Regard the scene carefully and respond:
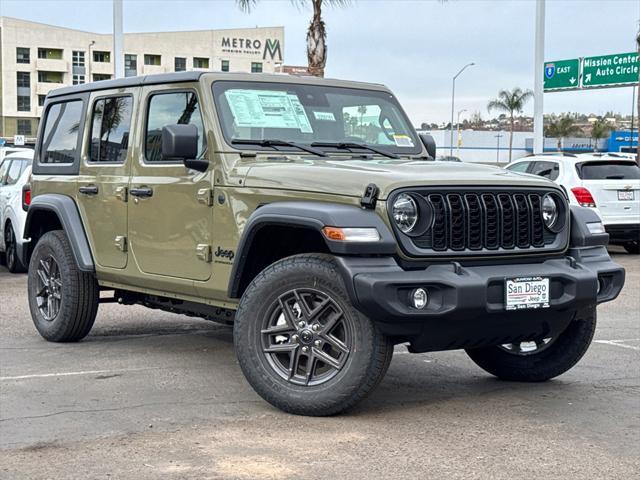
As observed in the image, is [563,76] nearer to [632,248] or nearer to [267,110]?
[632,248]

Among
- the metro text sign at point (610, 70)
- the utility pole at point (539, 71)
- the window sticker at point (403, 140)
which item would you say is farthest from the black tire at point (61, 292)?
the metro text sign at point (610, 70)

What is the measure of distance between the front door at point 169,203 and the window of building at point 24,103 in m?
91.4

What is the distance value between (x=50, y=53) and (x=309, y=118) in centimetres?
9388

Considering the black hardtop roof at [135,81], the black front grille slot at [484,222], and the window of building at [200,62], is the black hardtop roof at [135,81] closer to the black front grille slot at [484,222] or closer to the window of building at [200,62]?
the black front grille slot at [484,222]

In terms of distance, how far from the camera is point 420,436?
552 centimetres

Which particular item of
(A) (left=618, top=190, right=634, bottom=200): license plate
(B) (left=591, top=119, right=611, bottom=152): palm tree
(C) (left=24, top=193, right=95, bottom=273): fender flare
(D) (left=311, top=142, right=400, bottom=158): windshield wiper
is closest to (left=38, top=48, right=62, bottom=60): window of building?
(B) (left=591, top=119, right=611, bottom=152): palm tree

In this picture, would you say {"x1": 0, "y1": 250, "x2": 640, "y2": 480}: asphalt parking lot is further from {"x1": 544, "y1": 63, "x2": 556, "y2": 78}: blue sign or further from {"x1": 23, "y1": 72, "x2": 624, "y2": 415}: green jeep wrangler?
{"x1": 544, "y1": 63, "x2": 556, "y2": 78}: blue sign

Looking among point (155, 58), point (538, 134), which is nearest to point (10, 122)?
point (155, 58)

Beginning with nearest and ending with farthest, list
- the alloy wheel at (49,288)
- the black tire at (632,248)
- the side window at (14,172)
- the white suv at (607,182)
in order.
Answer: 1. the alloy wheel at (49,288)
2. the side window at (14,172)
3. the white suv at (607,182)
4. the black tire at (632,248)

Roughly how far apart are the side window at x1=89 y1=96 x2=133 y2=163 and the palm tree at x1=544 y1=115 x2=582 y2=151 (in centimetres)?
9245

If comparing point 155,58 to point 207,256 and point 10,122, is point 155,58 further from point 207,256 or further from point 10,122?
point 207,256

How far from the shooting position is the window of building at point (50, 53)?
95750mm

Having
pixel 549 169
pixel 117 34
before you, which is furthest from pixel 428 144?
pixel 117 34

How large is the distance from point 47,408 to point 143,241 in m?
1.59
